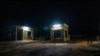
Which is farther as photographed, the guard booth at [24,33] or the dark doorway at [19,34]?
the dark doorway at [19,34]

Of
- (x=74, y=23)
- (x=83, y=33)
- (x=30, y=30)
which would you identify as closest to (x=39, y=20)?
(x=30, y=30)

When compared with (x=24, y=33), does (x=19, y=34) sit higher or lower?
lower

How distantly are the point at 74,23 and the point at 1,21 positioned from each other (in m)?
15.1

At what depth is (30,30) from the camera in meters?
28.3

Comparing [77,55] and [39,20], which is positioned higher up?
[39,20]

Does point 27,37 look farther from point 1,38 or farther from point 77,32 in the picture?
point 77,32

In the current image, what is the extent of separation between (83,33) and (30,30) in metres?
10.7

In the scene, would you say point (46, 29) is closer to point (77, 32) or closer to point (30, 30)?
point (30, 30)

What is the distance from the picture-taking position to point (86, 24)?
32531mm

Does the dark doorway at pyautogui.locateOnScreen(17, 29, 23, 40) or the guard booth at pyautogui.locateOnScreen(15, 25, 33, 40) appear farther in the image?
the dark doorway at pyautogui.locateOnScreen(17, 29, 23, 40)

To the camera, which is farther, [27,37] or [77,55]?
[27,37]

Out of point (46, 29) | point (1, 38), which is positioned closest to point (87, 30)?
point (46, 29)

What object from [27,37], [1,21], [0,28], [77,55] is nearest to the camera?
[77,55]

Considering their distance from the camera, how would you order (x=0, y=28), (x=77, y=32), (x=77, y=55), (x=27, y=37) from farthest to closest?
(x=77, y=32), (x=27, y=37), (x=0, y=28), (x=77, y=55)
